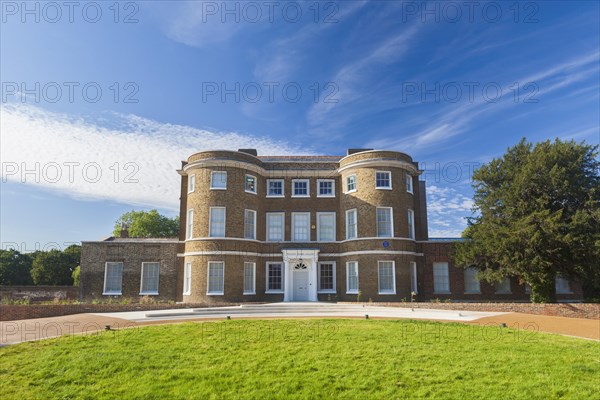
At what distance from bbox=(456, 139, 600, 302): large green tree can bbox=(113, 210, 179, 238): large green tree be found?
1763 inches

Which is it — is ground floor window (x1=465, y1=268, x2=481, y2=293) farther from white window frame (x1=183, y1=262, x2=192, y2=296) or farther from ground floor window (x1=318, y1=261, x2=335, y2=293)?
white window frame (x1=183, y1=262, x2=192, y2=296)

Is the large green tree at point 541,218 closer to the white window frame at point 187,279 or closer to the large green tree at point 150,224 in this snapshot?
the white window frame at point 187,279

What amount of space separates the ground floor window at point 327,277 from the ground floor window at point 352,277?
1189 millimetres

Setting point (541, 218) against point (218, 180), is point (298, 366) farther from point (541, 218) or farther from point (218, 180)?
point (218, 180)

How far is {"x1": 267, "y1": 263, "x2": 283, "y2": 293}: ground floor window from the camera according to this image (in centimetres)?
2795

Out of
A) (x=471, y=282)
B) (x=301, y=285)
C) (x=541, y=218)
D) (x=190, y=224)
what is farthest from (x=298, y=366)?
(x=471, y=282)

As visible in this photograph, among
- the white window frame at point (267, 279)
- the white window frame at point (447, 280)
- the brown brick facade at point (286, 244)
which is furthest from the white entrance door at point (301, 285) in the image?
the white window frame at point (447, 280)

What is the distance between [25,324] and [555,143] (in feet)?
85.4

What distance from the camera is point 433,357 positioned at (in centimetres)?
973

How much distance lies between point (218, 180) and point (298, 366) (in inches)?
749

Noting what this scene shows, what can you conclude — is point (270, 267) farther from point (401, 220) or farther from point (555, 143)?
point (555, 143)

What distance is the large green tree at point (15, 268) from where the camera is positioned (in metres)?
56.0

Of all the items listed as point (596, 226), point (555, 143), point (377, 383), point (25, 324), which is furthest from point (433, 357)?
point (555, 143)

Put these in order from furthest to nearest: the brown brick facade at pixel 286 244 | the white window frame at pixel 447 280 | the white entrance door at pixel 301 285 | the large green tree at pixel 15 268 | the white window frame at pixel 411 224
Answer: the large green tree at pixel 15 268, the white window frame at pixel 447 280, the white window frame at pixel 411 224, the white entrance door at pixel 301 285, the brown brick facade at pixel 286 244
